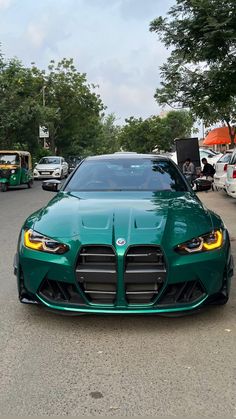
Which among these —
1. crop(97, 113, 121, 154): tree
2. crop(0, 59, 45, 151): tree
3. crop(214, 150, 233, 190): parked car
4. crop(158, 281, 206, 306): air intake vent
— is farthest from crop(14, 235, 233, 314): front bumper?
crop(97, 113, 121, 154): tree

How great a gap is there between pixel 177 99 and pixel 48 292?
39.0ft

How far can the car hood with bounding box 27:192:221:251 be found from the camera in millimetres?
4168

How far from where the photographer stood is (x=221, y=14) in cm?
1102

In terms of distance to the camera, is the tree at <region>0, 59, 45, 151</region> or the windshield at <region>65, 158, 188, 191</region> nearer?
the windshield at <region>65, 158, 188, 191</region>

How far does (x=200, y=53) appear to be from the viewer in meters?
11.9

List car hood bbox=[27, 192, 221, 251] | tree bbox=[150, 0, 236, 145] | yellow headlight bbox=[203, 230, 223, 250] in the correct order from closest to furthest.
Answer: car hood bbox=[27, 192, 221, 251], yellow headlight bbox=[203, 230, 223, 250], tree bbox=[150, 0, 236, 145]

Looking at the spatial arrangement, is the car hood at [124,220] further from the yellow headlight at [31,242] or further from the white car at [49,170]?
the white car at [49,170]

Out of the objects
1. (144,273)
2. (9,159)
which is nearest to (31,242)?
(144,273)

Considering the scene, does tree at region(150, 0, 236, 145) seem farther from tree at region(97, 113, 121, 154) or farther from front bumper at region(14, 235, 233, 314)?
tree at region(97, 113, 121, 154)

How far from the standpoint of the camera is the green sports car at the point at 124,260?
160 inches

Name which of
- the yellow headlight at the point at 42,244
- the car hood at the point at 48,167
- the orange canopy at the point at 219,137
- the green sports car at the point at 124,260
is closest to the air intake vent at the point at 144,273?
the green sports car at the point at 124,260

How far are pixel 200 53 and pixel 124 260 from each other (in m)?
9.10

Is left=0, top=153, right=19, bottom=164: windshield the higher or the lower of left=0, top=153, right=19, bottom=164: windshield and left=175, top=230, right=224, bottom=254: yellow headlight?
the lower

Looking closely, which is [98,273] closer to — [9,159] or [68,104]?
[9,159]
